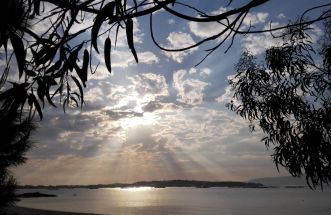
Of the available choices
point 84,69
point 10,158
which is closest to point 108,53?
point 84,69

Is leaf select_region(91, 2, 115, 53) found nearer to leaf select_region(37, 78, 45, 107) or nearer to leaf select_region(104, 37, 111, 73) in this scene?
leaf select_region(104, 37, 111, 73)

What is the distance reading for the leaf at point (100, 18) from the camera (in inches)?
64.6


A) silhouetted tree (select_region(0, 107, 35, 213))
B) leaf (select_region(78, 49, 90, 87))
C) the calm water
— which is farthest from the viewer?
the calm water

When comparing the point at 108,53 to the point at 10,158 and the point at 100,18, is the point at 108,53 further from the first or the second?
the point at 10,158

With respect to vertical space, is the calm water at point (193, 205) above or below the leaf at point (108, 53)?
above

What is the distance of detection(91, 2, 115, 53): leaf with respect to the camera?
1.64m

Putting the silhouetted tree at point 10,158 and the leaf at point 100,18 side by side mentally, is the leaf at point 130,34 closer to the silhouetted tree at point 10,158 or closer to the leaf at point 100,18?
the leaf at point 100,18

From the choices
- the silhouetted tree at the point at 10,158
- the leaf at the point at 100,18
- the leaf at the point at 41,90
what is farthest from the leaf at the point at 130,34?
the silhouetted tree at the point at 10,158

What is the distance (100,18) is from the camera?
64.8 inches

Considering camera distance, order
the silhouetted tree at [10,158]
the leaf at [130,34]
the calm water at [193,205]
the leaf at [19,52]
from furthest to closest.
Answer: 1. the calm water at [193,205]
2. the silhouetted tree at [10,158]
3. the leaf at [19,52]
4. the leaf at [130,34]

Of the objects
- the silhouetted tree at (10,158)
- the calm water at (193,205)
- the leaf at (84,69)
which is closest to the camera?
the leaf at (84,69)

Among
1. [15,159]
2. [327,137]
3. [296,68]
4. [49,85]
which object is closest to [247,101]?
[296,68]

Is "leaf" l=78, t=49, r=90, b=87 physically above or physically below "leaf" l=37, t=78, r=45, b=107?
above

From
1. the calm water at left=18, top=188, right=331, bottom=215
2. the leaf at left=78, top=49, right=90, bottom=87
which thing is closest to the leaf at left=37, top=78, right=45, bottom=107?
the leaf at left=78, top=49, right=90, bottom=87
